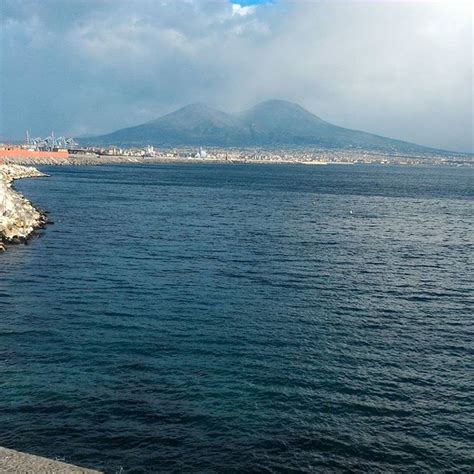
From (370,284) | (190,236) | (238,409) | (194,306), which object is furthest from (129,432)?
(190,236)

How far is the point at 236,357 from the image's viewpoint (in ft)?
62.0

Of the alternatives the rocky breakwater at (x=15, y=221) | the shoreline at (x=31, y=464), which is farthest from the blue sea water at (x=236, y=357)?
the rocky breakwater at (x=15, y=221)

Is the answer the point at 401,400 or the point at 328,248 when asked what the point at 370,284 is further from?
the point at 401,400

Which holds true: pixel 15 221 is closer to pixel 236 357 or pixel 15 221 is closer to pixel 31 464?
pixel 236 357

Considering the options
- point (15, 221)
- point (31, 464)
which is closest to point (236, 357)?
point (31, 464)

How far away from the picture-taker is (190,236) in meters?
44.9

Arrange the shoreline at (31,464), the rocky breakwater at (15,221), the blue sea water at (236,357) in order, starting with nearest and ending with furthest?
the shoreline at (31,464)
the blue sea water at (236,357)
the rocky breakwater at (15,221)

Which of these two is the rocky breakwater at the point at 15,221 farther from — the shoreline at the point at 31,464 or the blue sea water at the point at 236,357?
the shoreline at the point at 31,464

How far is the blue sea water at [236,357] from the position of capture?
45.0 ft

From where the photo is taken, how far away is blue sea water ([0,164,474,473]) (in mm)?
13711

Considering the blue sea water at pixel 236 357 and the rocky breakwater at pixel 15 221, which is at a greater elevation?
the rocky breakwater at pixel 15 221

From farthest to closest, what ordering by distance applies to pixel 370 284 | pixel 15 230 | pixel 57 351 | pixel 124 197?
pixel 124 197 → pixel 15 230 → pixel 370 284 → pixel 57 351

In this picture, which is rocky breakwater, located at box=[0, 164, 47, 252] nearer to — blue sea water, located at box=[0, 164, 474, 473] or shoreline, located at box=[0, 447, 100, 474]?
blue sea water, located at box=[0, 164, 474, 473]

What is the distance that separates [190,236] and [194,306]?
20.7 metres
